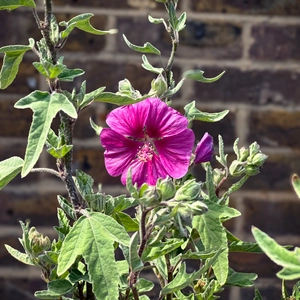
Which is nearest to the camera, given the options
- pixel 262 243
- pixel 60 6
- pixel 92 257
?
pixel 262 243

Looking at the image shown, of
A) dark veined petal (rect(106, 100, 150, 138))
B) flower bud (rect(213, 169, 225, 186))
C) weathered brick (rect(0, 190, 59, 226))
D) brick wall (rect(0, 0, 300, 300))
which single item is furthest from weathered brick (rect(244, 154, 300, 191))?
dark veined petal (rect(106, 100, 150, 138))

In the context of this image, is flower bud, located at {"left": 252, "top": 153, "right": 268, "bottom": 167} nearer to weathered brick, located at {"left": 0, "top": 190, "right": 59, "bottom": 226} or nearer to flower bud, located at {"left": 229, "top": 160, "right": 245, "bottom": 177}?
flower bud, located at {"left": 229, "top": 160, "right": 245, "bottom": 177}

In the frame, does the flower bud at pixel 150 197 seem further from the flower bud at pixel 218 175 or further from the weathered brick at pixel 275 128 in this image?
the weathered brick at pixel 275 128

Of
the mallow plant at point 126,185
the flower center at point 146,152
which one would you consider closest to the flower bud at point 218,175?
the mallow plant at point 126,185

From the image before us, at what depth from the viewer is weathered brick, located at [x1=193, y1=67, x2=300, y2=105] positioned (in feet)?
4.15

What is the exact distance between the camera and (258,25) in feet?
4.10

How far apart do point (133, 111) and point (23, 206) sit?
2.69 ft

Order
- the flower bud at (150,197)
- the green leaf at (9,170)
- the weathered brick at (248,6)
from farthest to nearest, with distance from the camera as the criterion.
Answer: the weathered brick at (248,6) → the green leaf at (9,170) → the flower bud at (150,197)

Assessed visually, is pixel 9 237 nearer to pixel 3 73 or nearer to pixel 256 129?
pixel 256 129

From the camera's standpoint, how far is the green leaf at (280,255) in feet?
1.19

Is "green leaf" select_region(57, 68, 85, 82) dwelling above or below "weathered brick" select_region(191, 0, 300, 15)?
above

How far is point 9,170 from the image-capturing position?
0.57m

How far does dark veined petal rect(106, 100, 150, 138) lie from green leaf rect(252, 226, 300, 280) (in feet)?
0.77

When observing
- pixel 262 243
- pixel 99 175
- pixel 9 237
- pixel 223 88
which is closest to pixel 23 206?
pixel 9 237
